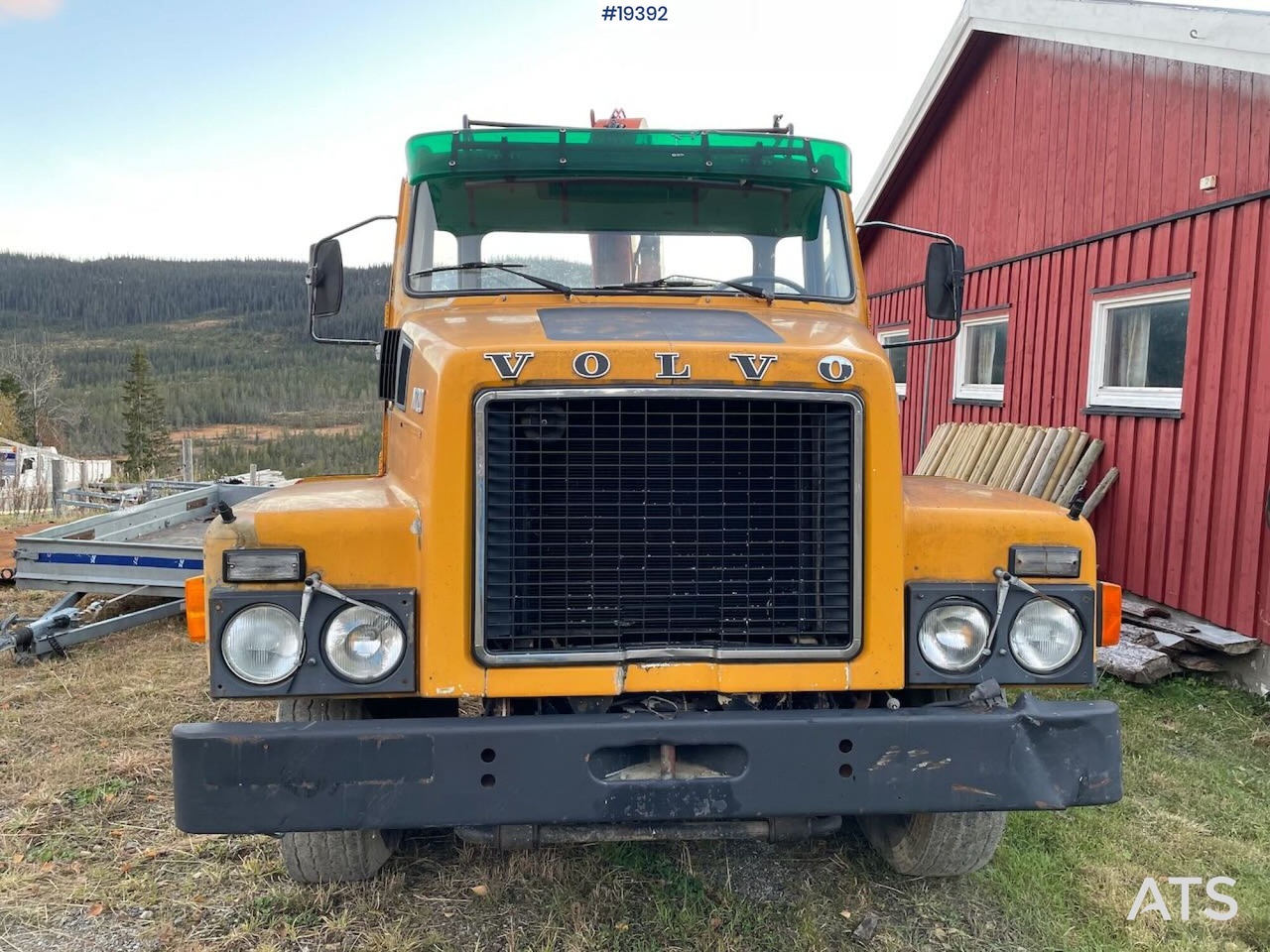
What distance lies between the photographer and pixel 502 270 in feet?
12.6

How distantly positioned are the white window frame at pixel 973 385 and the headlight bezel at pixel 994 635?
7073mm

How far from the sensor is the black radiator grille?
281 centimetres

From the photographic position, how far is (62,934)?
3234 mm

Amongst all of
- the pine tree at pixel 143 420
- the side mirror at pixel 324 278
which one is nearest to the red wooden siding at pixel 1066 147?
the side mirror at pixel 324 278

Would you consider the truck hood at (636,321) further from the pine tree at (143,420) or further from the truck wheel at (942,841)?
the pine tree at (143,420)

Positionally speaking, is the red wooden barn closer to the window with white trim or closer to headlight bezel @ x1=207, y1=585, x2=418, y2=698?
the window with white trim

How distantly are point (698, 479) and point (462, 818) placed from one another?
119cm

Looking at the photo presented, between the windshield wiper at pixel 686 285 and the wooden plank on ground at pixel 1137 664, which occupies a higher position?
the windshield wiper at pixel 686 285

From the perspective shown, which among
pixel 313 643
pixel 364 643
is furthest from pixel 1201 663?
pixel 313 643

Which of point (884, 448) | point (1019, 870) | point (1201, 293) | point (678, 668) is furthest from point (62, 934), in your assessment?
point (1201, 293)

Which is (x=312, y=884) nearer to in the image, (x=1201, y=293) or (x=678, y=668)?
(x=678, y=668)

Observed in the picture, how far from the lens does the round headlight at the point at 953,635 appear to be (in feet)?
9.66

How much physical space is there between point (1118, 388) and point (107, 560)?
7840 mm

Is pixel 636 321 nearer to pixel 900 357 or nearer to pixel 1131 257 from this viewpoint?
pixel 1131 257
